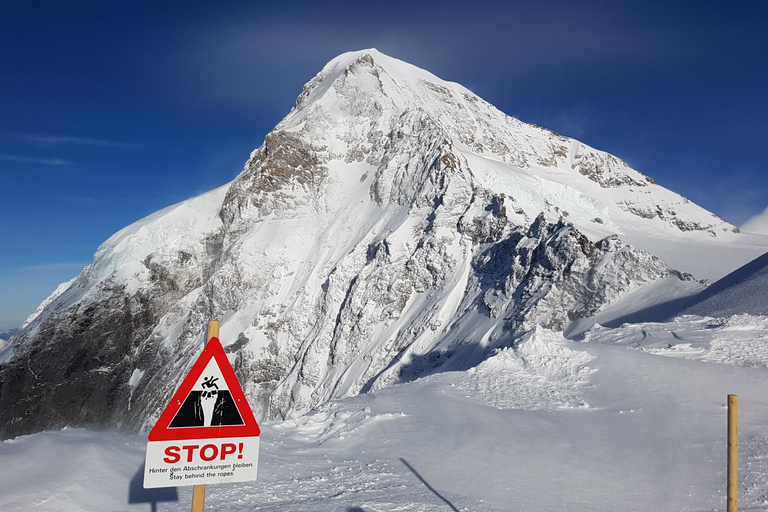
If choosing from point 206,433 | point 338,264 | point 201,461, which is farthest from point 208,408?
point 338,264

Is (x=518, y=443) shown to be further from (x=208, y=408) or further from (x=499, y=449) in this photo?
(x=208, y=408)

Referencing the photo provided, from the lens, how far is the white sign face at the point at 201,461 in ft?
11.6

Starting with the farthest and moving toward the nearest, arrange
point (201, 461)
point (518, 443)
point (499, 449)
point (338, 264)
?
point (338, 264), point (518, 443), point (499, 449), point (201, 461)

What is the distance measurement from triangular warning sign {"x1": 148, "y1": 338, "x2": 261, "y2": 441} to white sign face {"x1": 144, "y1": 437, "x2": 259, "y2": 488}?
0.19 feet

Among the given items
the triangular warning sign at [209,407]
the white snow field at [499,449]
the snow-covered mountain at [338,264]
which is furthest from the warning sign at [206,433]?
the snow-covered mountain at [338,264]

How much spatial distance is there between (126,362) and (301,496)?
65798 mm

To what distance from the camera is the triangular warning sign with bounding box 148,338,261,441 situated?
365 cm

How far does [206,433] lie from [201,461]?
0.71ft

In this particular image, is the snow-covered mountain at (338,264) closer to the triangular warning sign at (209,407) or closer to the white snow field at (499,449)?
the white snow field at (499,449)

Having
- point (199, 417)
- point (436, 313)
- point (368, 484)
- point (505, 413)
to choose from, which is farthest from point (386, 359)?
point (199, 417)

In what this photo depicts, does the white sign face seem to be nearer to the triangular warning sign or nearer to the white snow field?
the triangular warning sign

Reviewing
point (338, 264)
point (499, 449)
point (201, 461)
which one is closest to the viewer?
point (201, 461)

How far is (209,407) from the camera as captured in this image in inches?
148

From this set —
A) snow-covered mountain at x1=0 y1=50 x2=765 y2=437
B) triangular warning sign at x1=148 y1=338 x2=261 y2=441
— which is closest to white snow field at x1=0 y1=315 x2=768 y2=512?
triangular warning sign at x1=148 y1=338 x2=261 y2=441
